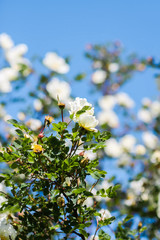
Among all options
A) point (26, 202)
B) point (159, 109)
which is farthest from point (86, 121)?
point (159, 109)

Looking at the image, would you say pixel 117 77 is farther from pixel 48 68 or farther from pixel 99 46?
pixel 48 68

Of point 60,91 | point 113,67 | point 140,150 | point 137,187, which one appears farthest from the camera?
point 113,67

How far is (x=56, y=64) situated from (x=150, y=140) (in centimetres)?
152

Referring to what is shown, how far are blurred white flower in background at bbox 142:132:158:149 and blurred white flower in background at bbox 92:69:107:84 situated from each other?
3.00 ft

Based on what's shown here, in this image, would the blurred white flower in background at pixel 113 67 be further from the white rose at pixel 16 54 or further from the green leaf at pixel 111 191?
the green leaf at pixel 111 191

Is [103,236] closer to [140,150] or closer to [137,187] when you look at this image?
[137,187]

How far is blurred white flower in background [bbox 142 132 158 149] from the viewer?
126 inches

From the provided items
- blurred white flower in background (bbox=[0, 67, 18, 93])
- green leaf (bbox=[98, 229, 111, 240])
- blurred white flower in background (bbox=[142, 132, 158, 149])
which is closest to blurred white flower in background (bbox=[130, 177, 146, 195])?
blurred white flower in background (bbox=[142, 132, 158, 149])

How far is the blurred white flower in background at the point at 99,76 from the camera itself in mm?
3600

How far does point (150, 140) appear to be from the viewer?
10.7ft

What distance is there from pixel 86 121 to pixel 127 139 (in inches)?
105

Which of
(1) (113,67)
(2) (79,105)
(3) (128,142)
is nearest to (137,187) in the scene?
(3) (128,142)

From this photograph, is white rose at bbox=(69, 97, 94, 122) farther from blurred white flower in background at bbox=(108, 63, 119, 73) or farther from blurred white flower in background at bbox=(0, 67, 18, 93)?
blurred white flower in background at bbox=(108, 63, 119, 73)

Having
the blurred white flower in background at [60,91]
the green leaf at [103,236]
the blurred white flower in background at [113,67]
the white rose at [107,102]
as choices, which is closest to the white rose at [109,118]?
the white rose at [107,102]
